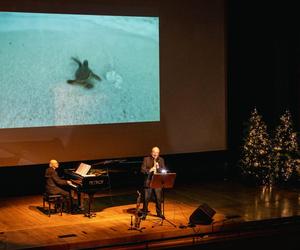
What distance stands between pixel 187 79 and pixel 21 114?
358 centimetres

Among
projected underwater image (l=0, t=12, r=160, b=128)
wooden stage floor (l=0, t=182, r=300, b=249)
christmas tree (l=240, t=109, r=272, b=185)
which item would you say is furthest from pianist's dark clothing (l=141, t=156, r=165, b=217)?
christmas tree (l=240, t=109, r=272, b=185)

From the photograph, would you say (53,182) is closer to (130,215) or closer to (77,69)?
(130,215)

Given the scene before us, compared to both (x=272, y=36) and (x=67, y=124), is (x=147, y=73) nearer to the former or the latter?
(x=67, y=124)

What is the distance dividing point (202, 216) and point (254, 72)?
17.5 feet

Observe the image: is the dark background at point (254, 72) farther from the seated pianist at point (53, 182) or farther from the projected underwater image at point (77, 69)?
the seated pianist at point (53, 182)

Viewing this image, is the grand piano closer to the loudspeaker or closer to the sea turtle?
the loudspeaker

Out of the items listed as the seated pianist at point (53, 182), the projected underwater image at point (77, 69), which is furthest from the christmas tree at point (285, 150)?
the seated pianist at point (53, 182)

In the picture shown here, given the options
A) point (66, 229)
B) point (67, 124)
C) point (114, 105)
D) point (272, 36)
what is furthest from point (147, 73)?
point (66, 229)

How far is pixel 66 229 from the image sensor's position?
970 cm

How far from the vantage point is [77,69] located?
12.3 m

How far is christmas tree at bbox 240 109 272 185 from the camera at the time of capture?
43.0 feet

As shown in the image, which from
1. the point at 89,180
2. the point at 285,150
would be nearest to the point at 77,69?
the point at 89,180

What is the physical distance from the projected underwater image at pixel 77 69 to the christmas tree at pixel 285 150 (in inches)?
96.7

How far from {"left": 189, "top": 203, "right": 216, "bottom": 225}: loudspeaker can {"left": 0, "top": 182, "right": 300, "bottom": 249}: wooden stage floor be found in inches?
3.1
